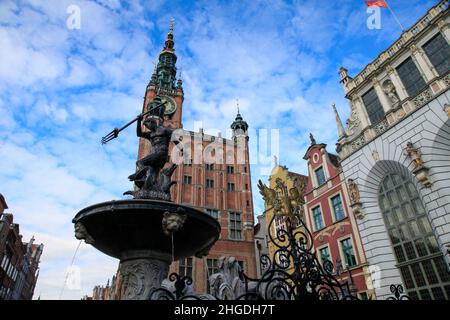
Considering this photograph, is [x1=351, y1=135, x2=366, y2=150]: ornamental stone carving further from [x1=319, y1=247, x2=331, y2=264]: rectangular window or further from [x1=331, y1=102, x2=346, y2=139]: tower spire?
[x1=319, y1=247, x2=331, y2=264]: rectangular window

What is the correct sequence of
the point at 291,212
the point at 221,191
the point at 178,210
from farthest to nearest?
the point at 221,191 → the point at 291,212 → the point at 178,210

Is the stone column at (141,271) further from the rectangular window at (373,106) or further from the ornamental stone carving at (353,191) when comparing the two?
the rectangular window at (373,106)

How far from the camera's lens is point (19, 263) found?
135 feet

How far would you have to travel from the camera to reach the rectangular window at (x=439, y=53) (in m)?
14.5

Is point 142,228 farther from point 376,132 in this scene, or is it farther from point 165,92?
point 165,92

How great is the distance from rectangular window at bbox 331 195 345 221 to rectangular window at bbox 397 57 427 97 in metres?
7.48

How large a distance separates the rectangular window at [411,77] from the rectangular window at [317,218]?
925 centimetres

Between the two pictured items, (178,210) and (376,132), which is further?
(376,132)

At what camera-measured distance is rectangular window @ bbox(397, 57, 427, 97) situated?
50.9ft

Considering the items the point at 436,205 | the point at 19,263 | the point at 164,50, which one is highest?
the point at 164,50

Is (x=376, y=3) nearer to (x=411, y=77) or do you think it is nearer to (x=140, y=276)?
(x=411, y=77)

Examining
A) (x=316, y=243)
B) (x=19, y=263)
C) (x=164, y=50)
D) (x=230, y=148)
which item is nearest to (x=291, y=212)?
(x=316, y=243)

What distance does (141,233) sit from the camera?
5.11 meters
